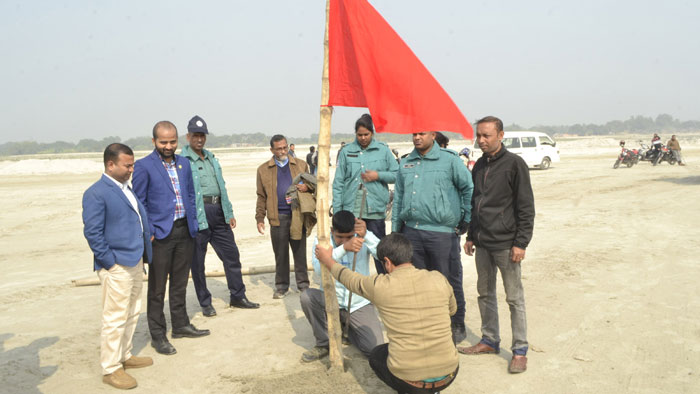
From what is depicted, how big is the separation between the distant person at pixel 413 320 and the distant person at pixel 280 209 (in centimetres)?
312

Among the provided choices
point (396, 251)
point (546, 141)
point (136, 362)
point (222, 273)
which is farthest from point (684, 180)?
point (136, 362)

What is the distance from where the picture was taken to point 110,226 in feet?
12.5

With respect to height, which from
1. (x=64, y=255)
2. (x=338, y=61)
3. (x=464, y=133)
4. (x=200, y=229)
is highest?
(x=338, y=61)

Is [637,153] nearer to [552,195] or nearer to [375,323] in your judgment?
[552,195]

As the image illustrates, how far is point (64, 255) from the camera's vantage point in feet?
30.3

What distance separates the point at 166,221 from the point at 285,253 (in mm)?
2004

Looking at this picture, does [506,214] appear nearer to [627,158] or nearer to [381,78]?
[381,78]

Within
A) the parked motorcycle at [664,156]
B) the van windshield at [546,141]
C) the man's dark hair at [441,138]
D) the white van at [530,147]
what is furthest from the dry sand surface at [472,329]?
the parked motorcycle at [664,156]

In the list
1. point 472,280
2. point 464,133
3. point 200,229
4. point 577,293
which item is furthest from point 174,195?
point 577,293

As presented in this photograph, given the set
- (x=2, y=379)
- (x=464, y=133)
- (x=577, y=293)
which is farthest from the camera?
(x=577, y=293)

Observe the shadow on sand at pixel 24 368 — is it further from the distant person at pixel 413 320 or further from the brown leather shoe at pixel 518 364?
the brown leather shoe at pixel 518 364

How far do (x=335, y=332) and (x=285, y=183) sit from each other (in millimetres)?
2750

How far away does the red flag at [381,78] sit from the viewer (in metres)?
3.66

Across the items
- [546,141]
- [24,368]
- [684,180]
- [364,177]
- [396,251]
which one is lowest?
[24,368]
